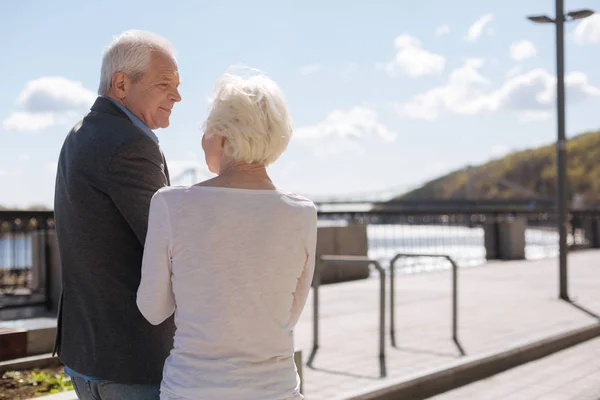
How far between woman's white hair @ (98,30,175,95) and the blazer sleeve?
0.49 m

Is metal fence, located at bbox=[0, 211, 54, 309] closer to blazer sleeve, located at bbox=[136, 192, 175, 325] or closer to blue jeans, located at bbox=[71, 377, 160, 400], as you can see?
blue jeans, located at bbox=[71, 377, 160, 400]

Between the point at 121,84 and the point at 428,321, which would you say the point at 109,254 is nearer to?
the point at 121,84

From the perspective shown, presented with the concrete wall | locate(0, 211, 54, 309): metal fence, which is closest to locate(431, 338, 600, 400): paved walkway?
locate(0, 211, 54, 309): metal fence

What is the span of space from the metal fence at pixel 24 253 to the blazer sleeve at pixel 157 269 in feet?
22.6

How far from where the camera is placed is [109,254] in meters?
2.01

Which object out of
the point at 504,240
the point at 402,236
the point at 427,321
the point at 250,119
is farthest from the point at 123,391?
the point at 504,240

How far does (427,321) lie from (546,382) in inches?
96.5

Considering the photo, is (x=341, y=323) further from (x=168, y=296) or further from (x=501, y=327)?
(x=168, y=296)

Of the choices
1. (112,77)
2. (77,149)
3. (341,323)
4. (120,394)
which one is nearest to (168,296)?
(120,394)

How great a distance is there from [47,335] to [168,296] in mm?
3646

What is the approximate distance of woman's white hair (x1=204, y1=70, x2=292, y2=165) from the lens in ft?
6.01

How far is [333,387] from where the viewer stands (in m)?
5.52

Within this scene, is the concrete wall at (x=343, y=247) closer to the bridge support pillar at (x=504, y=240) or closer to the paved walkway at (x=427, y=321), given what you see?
the paved walkway at (x=427, y=321)

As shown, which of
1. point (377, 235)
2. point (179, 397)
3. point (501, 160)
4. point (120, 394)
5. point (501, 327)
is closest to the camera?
point (179, 397)
